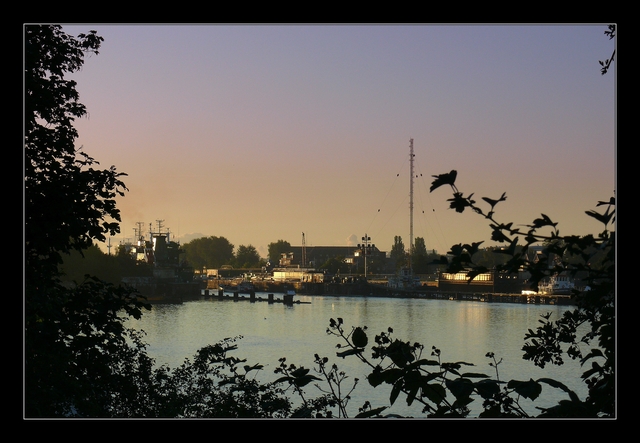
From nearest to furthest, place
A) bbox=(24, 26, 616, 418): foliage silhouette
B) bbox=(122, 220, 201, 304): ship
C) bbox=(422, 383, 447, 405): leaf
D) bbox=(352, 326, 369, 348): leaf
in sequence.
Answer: bbox=(422, 383, 447, 405): leaf → bbox=(352, 326, 369, 348): leaf → bbox=(24, 26, 616, 418): foliage silhouette → bbox=(122, 220, 201, 304): ship

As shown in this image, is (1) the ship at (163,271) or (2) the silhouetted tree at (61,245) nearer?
(2) the silhouetted tree at (61,245)

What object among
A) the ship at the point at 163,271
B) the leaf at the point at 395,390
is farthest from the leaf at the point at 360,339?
the ship at the point at 163,271

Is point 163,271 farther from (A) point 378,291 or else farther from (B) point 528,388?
(B) point 528,388

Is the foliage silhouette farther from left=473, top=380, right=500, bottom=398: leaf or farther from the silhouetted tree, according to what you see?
left=473, top=380, right=500, bottom=398: leaf

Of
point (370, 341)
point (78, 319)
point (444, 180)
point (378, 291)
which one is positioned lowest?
point (378, 291)

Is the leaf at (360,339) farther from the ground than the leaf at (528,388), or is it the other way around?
the leaf at (360,339)

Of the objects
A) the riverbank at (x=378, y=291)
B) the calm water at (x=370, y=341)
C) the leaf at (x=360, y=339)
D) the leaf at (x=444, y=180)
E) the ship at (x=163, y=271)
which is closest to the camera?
the leaf at (x=444, y=180)

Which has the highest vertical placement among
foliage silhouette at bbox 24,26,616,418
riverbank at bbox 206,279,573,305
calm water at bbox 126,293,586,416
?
foliage silhouette at bbox 24,26,616,418

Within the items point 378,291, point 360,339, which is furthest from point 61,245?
point 378,291

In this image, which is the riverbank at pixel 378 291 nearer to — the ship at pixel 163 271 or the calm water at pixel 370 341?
the ship at pixel 163 271

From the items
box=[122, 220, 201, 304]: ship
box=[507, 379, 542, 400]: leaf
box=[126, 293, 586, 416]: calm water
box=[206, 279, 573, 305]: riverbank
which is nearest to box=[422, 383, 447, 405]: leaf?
box=[507, 379, 542, 400]: leaf
